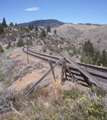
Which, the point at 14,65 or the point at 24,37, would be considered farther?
the point at 24,37

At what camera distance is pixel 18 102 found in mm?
4367

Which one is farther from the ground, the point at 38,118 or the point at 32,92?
the point at 38,118

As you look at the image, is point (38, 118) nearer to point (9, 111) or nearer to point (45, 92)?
point (9, 111)

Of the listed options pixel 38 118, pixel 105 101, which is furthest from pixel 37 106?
pixel 105 101

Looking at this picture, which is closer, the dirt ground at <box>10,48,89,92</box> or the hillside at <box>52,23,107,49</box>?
the dirt ground at <box>10,48,89,92</box>

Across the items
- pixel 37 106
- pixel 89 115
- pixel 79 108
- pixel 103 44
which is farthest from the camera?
pixel 103 44

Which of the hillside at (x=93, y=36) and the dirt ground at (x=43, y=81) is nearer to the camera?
the dirt ground at (x=43, y=81)

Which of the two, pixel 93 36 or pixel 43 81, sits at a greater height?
pixel 93 36

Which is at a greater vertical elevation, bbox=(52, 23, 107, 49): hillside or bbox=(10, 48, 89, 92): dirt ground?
bbox=(52, 23, 107, 49): hillside

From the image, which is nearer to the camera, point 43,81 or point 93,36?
point 43,81

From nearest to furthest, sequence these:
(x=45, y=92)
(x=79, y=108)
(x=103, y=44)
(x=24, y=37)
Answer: (x=79, y=108), (x=45, y=92), (x=24, y=37), (x=103, y=44)

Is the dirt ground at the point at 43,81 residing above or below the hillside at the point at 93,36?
below

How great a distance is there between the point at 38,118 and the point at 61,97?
1.28m

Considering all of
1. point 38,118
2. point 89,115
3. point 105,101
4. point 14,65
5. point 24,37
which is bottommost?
point 14,65
